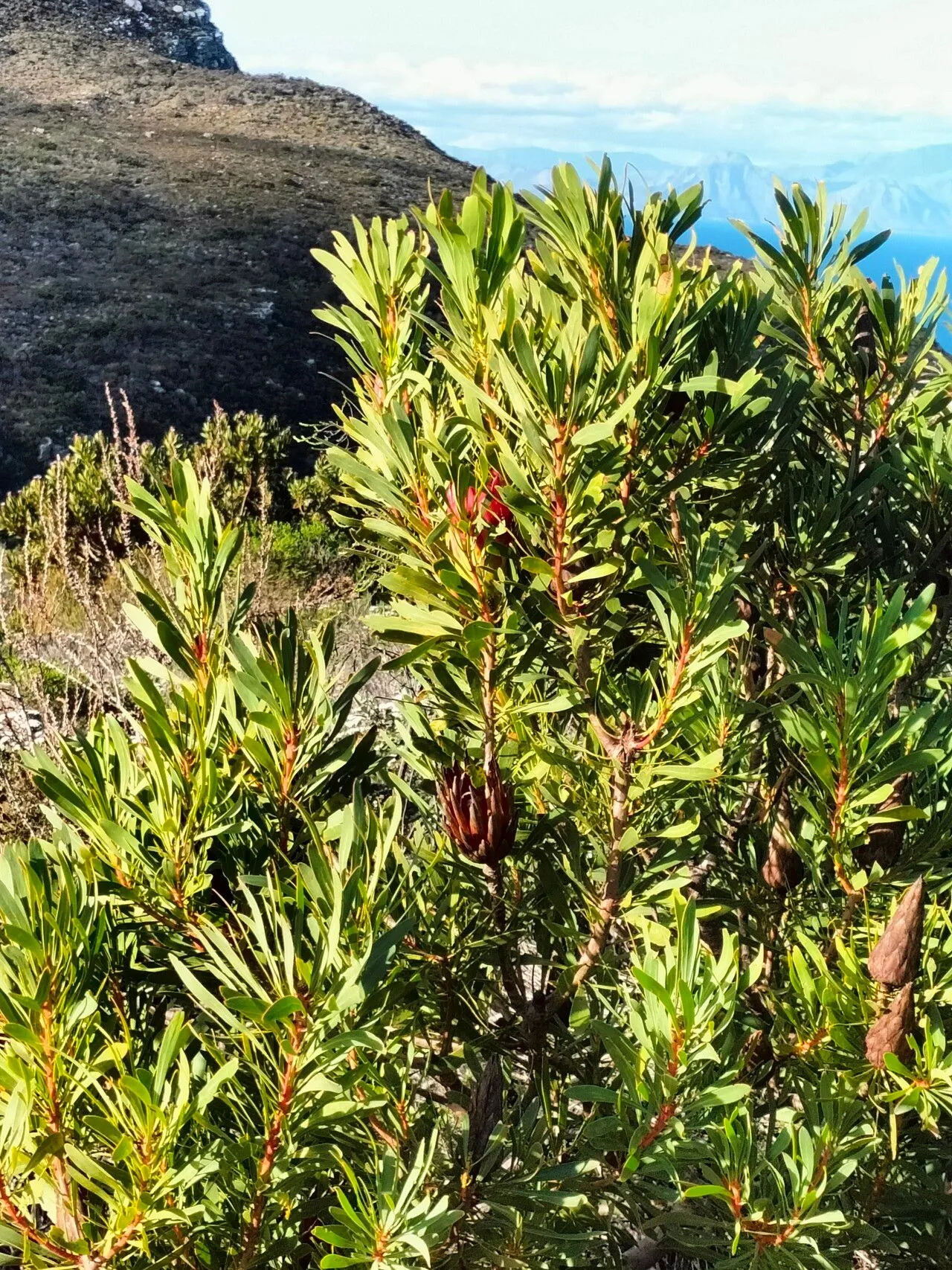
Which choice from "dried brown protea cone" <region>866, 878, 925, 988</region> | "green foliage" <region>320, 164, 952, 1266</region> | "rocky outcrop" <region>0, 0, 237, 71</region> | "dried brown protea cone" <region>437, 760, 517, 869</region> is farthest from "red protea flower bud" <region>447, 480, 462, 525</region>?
"rocky outcrop" <region>0, 0, 237, 71</region>

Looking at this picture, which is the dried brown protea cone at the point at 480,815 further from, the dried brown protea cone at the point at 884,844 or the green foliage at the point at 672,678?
the dried brown protea cone at the point at 884,844

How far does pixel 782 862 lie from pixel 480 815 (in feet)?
1.13

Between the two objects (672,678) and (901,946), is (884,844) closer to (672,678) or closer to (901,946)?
(901,946)

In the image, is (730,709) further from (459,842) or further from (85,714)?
(85,714)

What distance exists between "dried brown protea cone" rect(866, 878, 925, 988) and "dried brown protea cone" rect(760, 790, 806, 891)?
228 mm

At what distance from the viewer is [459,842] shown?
0.76 meters

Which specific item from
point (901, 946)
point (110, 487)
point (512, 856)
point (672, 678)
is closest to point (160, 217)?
point (110, 487)

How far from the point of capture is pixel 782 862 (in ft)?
3.03

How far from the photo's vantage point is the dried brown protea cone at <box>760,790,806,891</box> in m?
0.92

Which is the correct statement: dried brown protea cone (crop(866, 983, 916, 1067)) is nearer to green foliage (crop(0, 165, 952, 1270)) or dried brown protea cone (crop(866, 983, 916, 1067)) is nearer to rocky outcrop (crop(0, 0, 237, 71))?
green foliage (crop(0, 165, 952, 1270))

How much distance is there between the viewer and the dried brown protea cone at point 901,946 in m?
0.64

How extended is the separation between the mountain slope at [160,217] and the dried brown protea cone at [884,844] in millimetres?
10427

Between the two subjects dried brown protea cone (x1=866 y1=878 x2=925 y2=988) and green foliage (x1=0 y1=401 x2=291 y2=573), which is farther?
green foliage (x1=0 y1=401 x2=291 y2=573)

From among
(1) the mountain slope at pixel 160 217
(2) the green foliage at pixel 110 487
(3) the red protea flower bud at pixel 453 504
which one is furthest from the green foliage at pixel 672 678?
(1) the mountain slope at pixel 160 217
